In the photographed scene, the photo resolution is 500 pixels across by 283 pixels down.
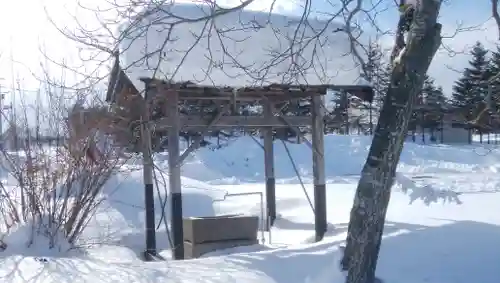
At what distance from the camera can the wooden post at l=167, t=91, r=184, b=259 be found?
997 cm

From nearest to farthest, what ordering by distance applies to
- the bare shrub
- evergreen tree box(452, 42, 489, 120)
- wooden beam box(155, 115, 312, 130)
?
the bare shrub < evergreen tree box(452, 42, 489, 120) < wooden beam box(155, 115, 312, 130)

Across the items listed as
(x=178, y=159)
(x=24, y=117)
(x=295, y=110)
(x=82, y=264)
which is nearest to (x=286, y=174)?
(x=295, y=110)

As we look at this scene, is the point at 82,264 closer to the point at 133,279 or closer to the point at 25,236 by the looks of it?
the point at 133,279

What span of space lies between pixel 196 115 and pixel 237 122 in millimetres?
731

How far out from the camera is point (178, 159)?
33.6 feet

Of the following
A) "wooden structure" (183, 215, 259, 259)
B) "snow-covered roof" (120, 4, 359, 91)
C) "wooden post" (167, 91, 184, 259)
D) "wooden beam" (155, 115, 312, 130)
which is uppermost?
"snow-covered roof" (120, 4, 359, 91)

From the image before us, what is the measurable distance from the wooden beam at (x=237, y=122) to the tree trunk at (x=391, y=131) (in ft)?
16.4

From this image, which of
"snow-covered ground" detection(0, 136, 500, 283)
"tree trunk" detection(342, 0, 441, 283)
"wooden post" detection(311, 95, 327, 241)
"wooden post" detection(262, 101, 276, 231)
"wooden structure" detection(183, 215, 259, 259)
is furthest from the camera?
"wooden post" detection(262, 101, 276, 231)

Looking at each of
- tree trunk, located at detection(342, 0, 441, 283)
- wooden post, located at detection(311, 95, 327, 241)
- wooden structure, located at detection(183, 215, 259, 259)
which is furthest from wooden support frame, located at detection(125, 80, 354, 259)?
tree trunk, located at detection(342, 0, 441, 283)

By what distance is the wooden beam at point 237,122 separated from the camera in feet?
34.2

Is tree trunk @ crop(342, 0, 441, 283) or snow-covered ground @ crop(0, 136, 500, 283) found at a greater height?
tree trunk @ crop(342, 0, 441, 283)

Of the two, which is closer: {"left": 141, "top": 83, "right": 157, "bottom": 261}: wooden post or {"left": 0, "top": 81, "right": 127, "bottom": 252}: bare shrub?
{"left": 0, "top": 81, "right": 127, "bottom": 252}: bare shrub

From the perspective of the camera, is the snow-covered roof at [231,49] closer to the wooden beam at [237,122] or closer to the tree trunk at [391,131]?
the wooden beam at [237,122]

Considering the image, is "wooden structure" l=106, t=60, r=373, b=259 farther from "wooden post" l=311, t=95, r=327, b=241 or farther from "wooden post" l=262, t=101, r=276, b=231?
"wooden post" l=262, t=101, r=276, b=231
